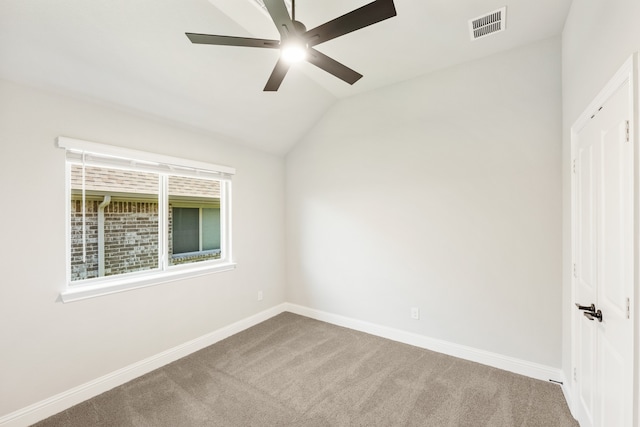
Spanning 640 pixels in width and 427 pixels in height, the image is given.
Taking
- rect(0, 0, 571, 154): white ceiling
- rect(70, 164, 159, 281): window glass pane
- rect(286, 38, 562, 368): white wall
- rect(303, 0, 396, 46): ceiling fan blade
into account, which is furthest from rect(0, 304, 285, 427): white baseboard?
rect(303, 0, 396, 46): ceiling fan blade

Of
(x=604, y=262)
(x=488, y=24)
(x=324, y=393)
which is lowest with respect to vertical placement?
(x=324, y=393)

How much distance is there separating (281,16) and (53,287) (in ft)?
8.20

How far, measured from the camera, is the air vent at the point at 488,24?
6.92 feet

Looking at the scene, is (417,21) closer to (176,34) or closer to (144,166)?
(176,34)

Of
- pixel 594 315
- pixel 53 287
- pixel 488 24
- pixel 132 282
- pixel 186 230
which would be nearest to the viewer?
pixel 594 315

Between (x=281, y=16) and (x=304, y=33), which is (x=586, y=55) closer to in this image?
(x=304, y=33)

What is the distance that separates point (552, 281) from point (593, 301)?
886 mm

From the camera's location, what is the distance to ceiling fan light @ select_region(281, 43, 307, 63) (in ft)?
5.14

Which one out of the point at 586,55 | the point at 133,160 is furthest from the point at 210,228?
the point at 586,55

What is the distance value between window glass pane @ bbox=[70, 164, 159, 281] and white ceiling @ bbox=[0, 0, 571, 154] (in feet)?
2.21

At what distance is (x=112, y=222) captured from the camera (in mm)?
2543

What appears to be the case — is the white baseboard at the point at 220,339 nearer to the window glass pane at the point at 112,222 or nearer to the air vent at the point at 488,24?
the window glass pane at the point at 112,222

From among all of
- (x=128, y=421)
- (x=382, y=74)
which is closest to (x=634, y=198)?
(x=382, y=74)

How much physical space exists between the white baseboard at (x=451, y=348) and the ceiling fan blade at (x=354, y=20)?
9.71 ft
